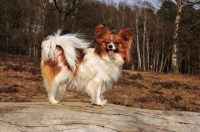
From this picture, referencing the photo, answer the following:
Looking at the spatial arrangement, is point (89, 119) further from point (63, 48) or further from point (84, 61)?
point (63, 48)

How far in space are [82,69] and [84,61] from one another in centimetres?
18

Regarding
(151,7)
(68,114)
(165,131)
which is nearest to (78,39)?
(68,114)

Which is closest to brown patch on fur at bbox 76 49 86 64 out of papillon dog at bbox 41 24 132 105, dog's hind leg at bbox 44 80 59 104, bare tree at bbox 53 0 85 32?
papillon dog at bbox 41 24 132 105

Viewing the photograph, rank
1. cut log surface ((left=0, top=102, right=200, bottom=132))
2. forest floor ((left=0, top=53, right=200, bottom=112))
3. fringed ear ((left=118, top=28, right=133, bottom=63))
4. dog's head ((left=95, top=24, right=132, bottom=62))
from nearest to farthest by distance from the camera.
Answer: cut log surface ((left=0, top=102, right=200, bottom=132))
dog's head ((left=95, top=24, right=132, bottom=62))
fringed ear ((left=118, top=28, right=133, bottom=63))
forest floor ((left=0, top=53, right=200, bottom=112))

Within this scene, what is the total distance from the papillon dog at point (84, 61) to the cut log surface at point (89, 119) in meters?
0.56

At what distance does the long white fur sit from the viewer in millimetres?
6262

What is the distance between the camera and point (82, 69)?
638 centimetres

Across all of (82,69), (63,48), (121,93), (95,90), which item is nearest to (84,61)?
(82,69)

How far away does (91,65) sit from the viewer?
6.36 metres

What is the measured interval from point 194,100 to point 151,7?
19.7 meters

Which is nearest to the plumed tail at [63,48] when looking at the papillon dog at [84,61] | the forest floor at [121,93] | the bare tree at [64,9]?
the papillon dog at [84,61]

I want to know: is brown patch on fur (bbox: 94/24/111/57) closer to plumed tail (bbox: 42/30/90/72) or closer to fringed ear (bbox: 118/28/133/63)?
fringed ear (bbox: 118/28/133/63)

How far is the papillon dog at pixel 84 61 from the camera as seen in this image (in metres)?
6.25

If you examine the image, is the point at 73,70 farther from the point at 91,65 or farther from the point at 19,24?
the point at 19,24
